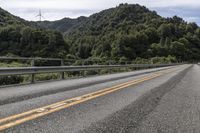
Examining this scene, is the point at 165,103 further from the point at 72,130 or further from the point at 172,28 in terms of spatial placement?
the point at 172,28

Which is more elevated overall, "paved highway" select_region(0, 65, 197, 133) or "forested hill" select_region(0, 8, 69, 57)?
"forested hill" select_region(0, 8, 69, 57)

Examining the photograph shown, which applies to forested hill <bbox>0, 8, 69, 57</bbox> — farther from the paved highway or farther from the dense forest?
the paved highway

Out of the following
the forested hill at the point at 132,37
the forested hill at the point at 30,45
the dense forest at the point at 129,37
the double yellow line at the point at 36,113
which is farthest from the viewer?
the forested hill at the point at 132,37

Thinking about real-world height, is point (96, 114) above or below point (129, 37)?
below

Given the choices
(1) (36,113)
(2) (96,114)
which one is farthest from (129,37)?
(1) (36,113)

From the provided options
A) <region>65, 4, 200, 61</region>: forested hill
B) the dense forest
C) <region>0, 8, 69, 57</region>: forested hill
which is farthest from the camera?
<region>65, 4, 200, 61</region>: forested hill

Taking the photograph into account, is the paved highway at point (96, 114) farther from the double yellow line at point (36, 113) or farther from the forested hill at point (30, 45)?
the forested hill at point (30, 45)

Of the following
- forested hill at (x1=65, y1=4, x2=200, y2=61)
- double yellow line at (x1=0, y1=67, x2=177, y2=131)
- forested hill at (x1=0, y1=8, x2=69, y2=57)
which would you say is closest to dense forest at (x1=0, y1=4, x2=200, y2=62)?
forested hill at (x1=65, y1=4, x2=200, y2=61)

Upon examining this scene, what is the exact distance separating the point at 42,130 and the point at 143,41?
509 ft

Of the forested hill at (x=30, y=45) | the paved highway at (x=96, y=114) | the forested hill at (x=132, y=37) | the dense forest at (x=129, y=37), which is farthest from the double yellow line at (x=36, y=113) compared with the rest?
the forested hill at (x=132, y=37)

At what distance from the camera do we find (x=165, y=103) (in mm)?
10688

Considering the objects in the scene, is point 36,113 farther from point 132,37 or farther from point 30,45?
point 132,37

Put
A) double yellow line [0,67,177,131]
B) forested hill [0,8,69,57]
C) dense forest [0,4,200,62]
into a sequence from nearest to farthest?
double yellow line [0,67,177,131]
forested hill [0,8,69,57]
dense forest [0,4,200,62]

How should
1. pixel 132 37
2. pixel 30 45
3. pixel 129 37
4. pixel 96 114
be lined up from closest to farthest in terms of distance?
pixel 96 114 → pixel 30 45 → pixel 129 37 → pixel 132 37
